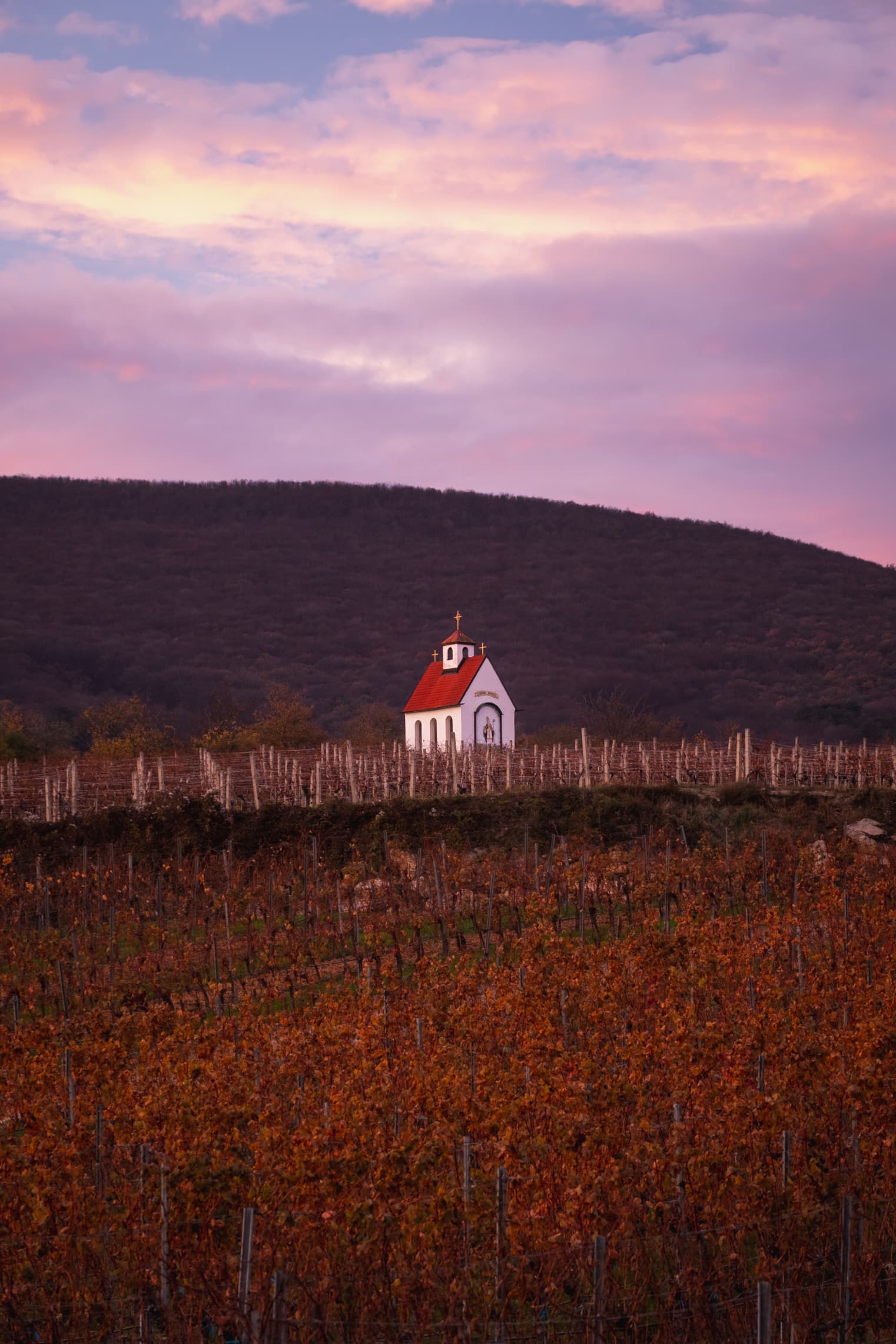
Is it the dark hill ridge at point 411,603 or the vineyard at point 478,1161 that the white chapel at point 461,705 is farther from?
the dark hill ridge at point 411,603

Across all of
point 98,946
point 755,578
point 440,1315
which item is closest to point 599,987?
point 440,1315

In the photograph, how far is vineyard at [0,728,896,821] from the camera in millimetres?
29766

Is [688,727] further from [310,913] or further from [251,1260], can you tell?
[251,1260]

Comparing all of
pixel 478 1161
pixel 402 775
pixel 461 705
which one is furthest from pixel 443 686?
pixel 478 1161

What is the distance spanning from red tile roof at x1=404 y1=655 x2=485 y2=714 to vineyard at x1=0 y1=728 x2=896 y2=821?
4.54 meters

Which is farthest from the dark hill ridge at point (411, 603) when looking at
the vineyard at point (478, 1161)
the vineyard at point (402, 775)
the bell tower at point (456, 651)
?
the vineyard at point (478, 1161)

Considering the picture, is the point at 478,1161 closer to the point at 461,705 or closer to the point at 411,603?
the point at 461,705

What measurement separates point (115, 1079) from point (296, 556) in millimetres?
99812

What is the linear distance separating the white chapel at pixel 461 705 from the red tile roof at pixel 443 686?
2 cm

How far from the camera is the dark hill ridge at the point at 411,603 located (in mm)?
80250

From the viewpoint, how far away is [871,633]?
278 ft

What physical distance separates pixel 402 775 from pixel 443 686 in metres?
12.0

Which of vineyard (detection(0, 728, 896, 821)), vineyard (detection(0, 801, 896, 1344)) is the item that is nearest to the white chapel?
vineyard (detection(0, 728, 896, 821))

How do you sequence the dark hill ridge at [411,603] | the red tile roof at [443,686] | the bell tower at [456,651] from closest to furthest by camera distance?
1. the red tile roof at [443,686]
2. the bell tower at [456,651]
3. the dark hill ridge at [411,603]
